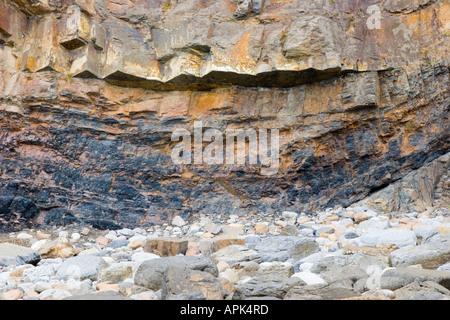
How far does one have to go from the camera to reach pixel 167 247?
14.3 ft

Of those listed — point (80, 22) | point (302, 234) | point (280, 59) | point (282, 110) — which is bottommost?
point (302, 234)

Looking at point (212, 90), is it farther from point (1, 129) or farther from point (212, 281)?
point (212, 281)

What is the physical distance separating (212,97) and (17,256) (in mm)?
4202

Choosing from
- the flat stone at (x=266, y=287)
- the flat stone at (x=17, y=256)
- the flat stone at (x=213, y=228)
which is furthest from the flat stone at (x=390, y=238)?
the flat stone at (x=17, y=256)

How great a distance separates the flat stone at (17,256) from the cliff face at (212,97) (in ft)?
6.95

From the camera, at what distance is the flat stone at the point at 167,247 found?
4.34 metres

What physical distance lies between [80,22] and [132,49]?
0.90 meters

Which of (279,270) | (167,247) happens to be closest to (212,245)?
(167,247)

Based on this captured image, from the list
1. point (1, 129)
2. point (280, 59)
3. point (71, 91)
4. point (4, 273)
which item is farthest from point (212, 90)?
point (4, 273)

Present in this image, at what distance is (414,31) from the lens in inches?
276

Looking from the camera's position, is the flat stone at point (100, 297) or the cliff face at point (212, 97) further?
the cliff face at point (212, 97)

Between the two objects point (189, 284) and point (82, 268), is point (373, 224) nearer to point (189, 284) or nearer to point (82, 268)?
point (189, 284)

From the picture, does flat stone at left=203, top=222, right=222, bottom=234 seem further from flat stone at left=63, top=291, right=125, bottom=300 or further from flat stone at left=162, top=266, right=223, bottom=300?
flat stone at left=63, top=291, right=125, bottom=300

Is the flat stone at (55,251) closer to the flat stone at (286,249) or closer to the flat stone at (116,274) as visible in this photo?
the flat stone at (116,274)
